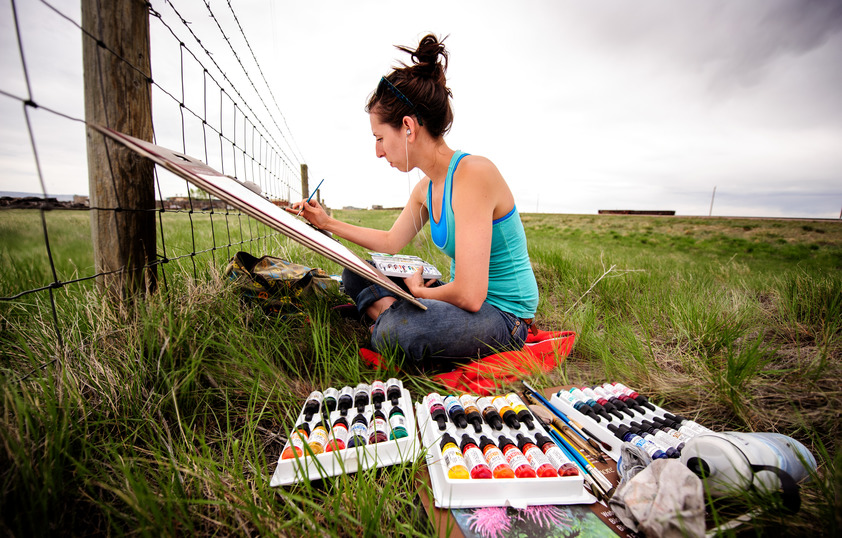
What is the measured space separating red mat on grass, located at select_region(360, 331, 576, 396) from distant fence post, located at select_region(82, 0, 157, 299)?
3.55 feet

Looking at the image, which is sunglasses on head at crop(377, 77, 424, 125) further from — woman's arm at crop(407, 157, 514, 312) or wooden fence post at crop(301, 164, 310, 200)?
wooden fence post at crop(301, 164, 310, 200)

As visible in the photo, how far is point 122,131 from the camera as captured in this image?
1.22 m

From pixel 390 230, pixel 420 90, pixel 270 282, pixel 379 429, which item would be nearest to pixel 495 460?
pixel 379 429

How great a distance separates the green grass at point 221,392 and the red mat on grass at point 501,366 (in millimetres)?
86

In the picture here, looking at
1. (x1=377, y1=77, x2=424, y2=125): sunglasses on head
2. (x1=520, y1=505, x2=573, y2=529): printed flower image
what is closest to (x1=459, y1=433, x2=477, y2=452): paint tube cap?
(x1=520, y1=505, x2=573, y2=529): printed flower image

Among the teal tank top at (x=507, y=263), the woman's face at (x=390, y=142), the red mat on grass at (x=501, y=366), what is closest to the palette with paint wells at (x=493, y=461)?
the red mat on grass at (x=501, y=366)

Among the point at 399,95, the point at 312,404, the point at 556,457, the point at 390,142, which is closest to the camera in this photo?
the point at 556,457

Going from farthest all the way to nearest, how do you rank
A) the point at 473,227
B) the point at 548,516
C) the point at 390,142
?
the point at 390,142 < the point at 473,227 < the point at 548,516

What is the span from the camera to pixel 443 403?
1251 millimetres

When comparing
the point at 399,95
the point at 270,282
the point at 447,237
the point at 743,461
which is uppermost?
the point at 399,95

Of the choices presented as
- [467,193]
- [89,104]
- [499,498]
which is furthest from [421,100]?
[499,498]

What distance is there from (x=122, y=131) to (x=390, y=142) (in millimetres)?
1125

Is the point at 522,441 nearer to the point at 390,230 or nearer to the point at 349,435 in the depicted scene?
the point at 349,435

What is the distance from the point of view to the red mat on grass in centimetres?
150
